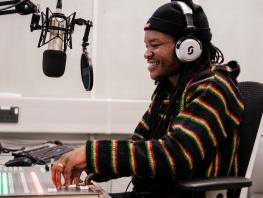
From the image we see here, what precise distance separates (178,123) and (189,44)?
28 centimetres

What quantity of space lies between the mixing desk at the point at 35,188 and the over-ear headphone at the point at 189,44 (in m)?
0.53

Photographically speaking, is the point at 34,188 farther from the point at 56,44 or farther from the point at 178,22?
the point at 178,22

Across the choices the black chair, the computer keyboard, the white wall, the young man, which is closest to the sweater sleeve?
the young man

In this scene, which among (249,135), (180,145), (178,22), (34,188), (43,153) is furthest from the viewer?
(43,153)

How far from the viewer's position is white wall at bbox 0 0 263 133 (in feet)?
7.64

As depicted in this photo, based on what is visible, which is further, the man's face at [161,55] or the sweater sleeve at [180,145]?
the man's face at [161,55]

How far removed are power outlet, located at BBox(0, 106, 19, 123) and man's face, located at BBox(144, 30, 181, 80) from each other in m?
1.08

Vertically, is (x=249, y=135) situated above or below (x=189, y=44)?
below

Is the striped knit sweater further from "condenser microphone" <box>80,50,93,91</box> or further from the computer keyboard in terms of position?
the computer keyboard

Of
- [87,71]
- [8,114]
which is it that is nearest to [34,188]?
[87,71]

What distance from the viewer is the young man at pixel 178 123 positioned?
1.09 meters

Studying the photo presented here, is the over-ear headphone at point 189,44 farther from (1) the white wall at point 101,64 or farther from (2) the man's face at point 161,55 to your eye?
(1) the white wall at point 101,64

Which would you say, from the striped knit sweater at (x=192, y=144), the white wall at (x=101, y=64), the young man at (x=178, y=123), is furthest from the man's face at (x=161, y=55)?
the white wall at (x=101, y=64)

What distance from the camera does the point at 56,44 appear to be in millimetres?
1289
